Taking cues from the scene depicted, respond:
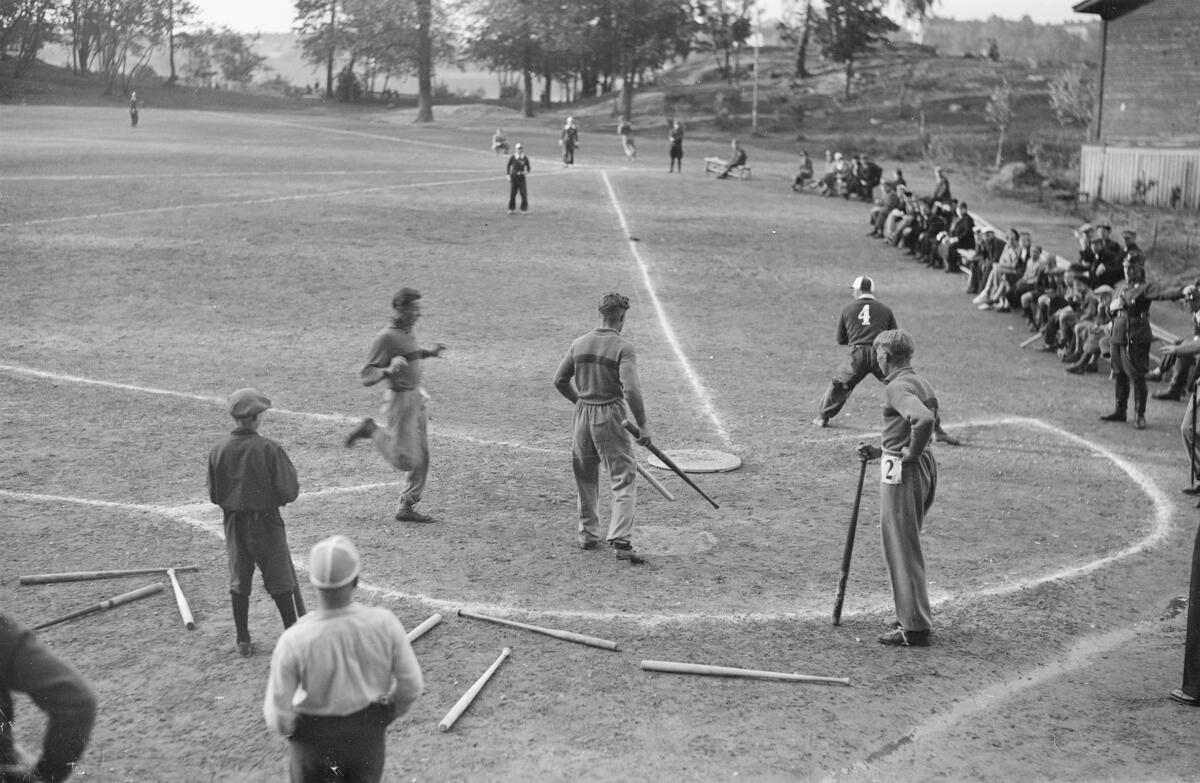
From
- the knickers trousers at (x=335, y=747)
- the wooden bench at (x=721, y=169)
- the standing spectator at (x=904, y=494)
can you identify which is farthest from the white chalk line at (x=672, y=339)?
the knickers trousers at (x=335, y=747)

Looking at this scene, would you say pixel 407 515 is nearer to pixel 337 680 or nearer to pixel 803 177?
pixel 337 680

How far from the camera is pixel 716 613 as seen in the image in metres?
9.41

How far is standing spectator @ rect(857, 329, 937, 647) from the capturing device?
8.77 m

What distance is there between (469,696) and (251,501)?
6.44 ft

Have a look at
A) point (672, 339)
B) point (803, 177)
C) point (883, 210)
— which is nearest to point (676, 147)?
point (803, 177)

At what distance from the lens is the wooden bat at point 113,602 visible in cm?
883

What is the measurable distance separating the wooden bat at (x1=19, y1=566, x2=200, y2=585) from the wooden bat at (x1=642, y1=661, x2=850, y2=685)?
4.10 metres

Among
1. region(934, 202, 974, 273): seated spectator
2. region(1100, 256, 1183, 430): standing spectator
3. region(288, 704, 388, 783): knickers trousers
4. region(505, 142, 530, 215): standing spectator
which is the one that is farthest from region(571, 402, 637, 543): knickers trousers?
region(505, 142, 530, 215): standing spectator

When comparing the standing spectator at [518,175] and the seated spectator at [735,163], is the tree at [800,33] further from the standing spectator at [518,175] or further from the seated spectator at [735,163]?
the standing spectator at [518,175]

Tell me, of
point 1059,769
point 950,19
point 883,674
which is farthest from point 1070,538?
point 950,19

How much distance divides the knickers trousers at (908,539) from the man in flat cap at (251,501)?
4.19 m

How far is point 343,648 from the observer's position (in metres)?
5.16

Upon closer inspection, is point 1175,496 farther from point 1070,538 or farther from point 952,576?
point 952,576

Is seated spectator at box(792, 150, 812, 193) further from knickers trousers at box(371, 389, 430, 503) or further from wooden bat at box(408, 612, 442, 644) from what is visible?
wooden bat at box(408, 612, 442, 644)
